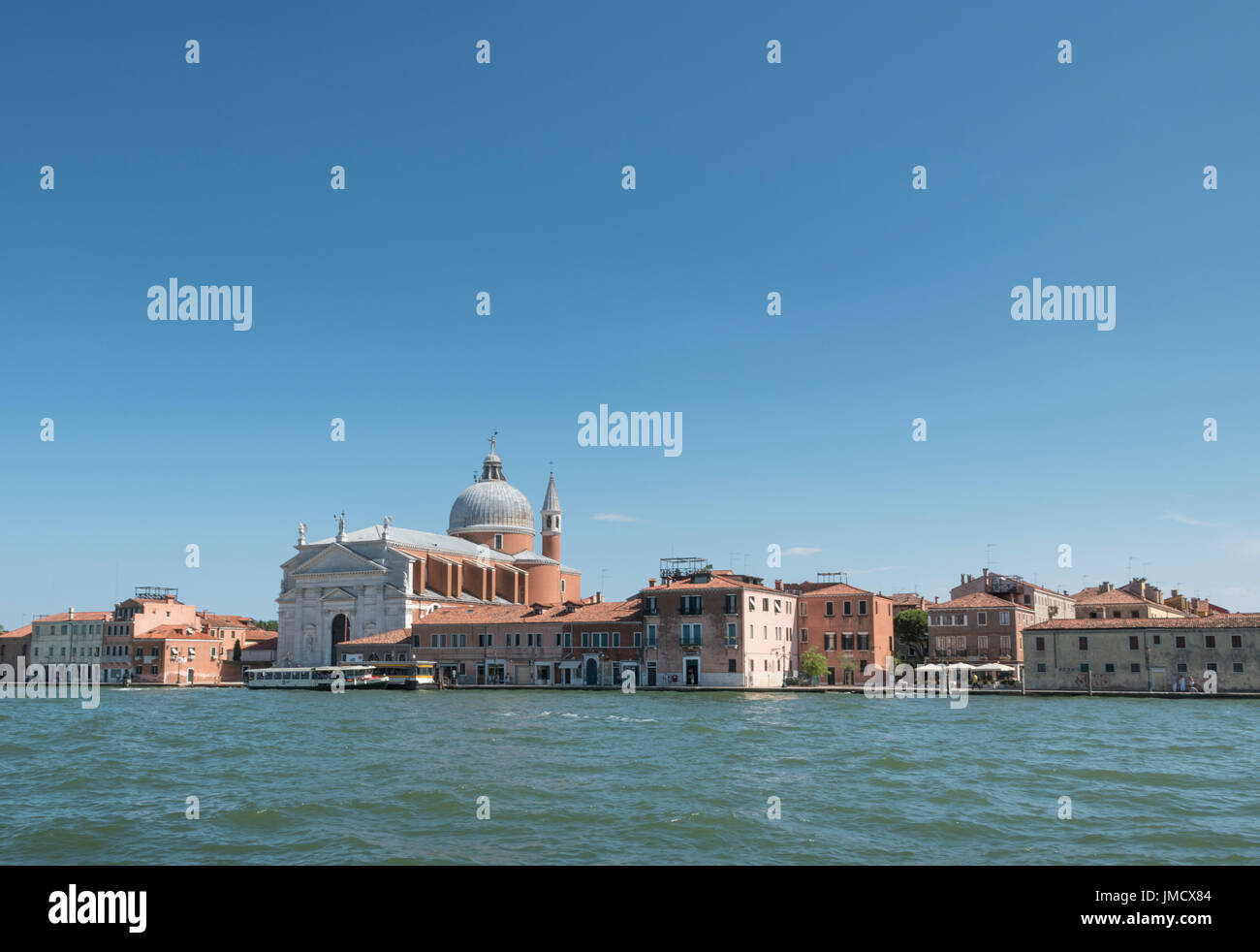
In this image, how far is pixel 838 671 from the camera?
58.4 metres

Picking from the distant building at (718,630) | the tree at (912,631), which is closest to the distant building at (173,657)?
the distant building at (718,630)

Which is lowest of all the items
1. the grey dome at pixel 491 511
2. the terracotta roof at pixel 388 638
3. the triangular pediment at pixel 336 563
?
the terracotta roof at pixel 388 638

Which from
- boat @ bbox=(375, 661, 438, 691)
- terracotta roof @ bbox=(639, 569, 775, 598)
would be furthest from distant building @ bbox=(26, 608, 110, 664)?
terracotta roof @ bbox=(639, 569, 775, 598)

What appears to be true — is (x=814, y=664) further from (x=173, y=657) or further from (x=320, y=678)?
(x=173, y=657)

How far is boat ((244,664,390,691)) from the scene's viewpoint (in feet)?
213

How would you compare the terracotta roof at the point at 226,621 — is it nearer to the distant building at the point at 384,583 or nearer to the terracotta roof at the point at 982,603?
the distant building at the point at 384,583

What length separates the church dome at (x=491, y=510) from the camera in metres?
90.9

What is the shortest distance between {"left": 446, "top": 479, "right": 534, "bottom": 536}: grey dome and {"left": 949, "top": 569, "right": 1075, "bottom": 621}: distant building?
126ft

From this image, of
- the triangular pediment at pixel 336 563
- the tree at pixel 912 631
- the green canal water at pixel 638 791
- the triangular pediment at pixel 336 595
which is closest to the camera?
the green canal water at pixel 638 791

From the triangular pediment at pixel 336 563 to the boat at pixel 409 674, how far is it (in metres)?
9.09

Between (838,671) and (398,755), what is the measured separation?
39257 millimetres

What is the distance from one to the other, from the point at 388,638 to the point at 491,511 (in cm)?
2297
